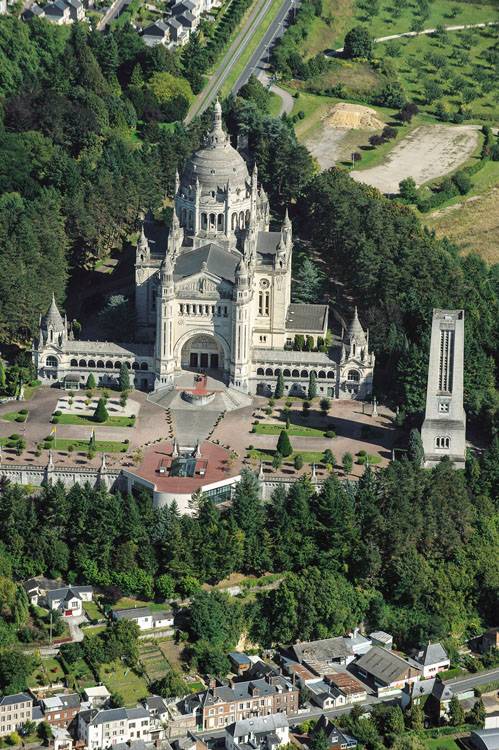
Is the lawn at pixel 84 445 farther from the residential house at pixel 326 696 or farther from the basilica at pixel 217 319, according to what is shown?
the residential house at pixel 326 696

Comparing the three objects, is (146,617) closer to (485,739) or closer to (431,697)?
(431,697)

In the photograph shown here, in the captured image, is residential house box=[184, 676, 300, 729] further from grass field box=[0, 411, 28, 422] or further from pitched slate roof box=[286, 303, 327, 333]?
pitched slate roof box=[286, 303, 327, 333]

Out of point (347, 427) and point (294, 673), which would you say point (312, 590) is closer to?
point (294, 673)

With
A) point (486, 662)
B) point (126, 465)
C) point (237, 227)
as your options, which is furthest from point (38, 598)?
point (237, 227)

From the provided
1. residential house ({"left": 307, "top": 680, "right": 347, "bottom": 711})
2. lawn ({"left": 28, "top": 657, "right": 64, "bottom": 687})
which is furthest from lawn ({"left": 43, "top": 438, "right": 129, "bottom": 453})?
residential house ({"left": 307, "top": 680, "right": 347, "bottom": 711})

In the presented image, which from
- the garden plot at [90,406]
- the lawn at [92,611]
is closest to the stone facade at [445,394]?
the garden plot at [90,406]
